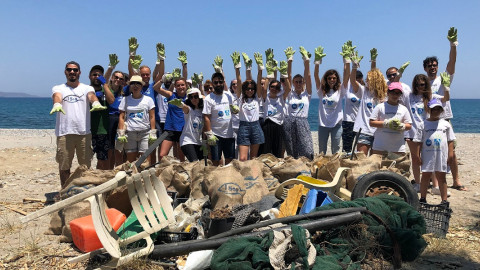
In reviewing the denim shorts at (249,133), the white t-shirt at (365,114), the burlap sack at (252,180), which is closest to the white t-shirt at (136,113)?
the denim shorts at (249,133)

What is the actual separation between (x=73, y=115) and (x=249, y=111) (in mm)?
2458

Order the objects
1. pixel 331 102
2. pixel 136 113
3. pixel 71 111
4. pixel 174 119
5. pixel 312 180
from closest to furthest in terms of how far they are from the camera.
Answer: pixel 312 180, pixel 71 111, pixel 136 113, pixel 174 119, pixel 331 102

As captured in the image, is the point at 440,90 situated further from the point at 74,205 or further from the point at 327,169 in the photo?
the point at 74,205

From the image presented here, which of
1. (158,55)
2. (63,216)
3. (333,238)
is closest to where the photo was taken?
(333,238)

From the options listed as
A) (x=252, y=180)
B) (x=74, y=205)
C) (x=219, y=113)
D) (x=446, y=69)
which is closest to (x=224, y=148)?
(x=219, y=113)

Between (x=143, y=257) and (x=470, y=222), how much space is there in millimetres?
3900

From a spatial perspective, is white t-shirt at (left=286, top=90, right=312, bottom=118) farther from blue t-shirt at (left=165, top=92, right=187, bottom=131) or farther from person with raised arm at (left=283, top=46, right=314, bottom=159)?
blue t-shirt at (left=165, top=92, right=187, bottom=131)

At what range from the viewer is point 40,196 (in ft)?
20.7

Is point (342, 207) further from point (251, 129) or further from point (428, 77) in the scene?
point (428, 77)

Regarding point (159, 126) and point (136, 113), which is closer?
point (136, 113)

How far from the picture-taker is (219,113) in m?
6.21

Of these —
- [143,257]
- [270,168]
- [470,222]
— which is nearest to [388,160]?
[470,222]

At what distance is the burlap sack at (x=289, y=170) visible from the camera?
17.5 feet

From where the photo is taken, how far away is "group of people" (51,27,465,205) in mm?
5594
